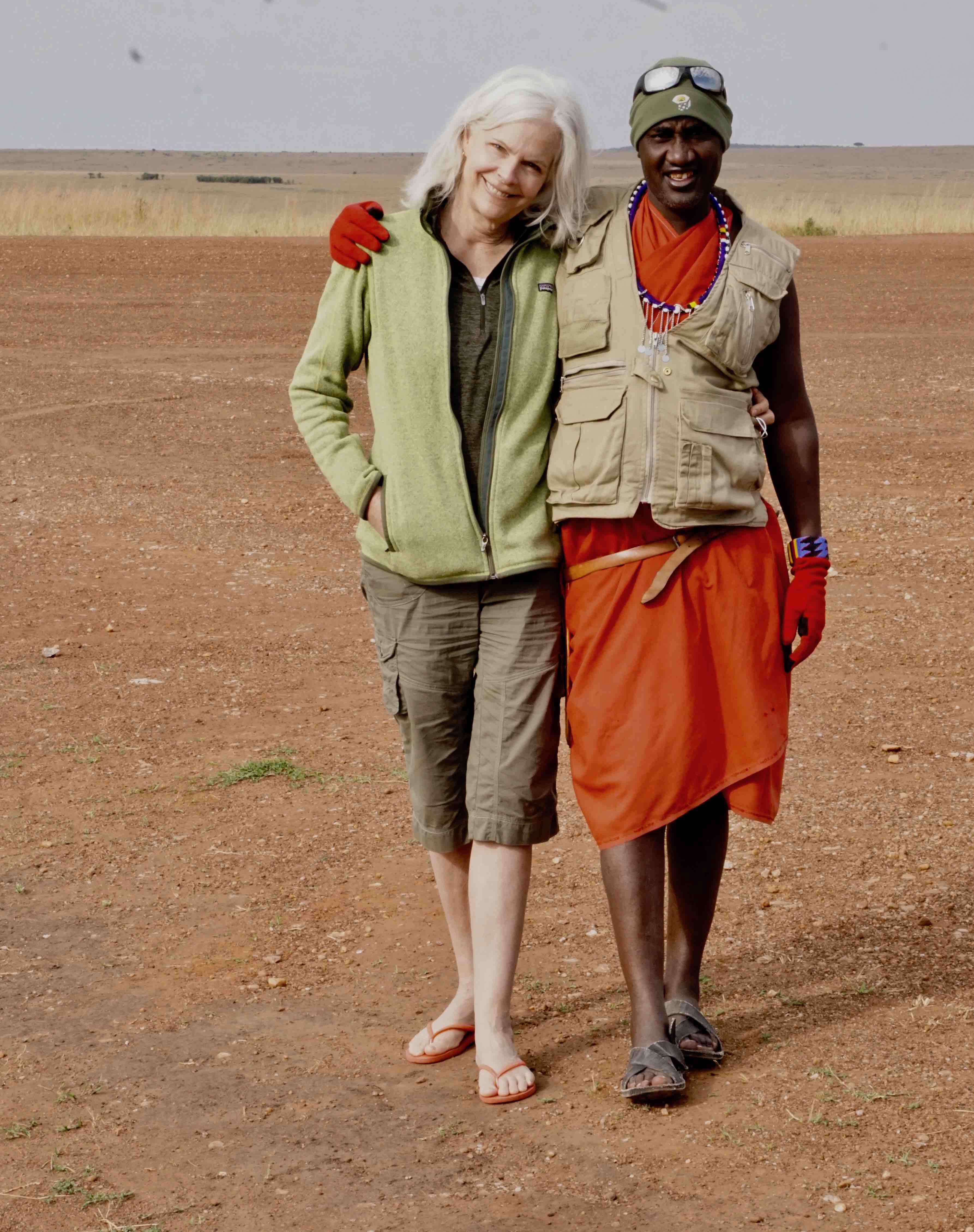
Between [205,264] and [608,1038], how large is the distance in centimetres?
1650

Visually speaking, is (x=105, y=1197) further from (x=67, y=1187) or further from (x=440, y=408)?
(x=440, y=408)

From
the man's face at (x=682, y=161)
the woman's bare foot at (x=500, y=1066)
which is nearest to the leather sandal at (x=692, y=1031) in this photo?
the woman's bare foot at (x=500, y=1066)

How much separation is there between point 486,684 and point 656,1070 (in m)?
0.81

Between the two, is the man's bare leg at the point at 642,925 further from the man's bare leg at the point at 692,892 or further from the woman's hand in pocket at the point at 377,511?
the woman's hand in pocket at the point at 377,511

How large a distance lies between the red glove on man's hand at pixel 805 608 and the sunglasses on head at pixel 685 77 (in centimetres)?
92

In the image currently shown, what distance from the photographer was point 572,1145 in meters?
3.00

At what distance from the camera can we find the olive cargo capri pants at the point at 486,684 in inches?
121

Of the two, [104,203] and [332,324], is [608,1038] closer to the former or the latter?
[332,324]

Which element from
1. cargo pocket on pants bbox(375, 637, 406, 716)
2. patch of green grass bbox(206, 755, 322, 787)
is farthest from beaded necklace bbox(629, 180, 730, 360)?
patch of green grass bbox(206, 755, 322, 787)

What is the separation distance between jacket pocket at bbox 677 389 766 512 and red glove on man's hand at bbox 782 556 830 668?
0.22 m

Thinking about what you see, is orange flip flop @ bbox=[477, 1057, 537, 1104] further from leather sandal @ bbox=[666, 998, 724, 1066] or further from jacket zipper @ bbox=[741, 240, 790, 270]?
jacket zipper @ bbox=[741, 240, 790, 270]

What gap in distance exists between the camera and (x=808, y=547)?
124 inches

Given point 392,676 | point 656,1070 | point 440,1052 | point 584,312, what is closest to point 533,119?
point 584,312

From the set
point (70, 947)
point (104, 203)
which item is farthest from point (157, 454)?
point (104, 203)
